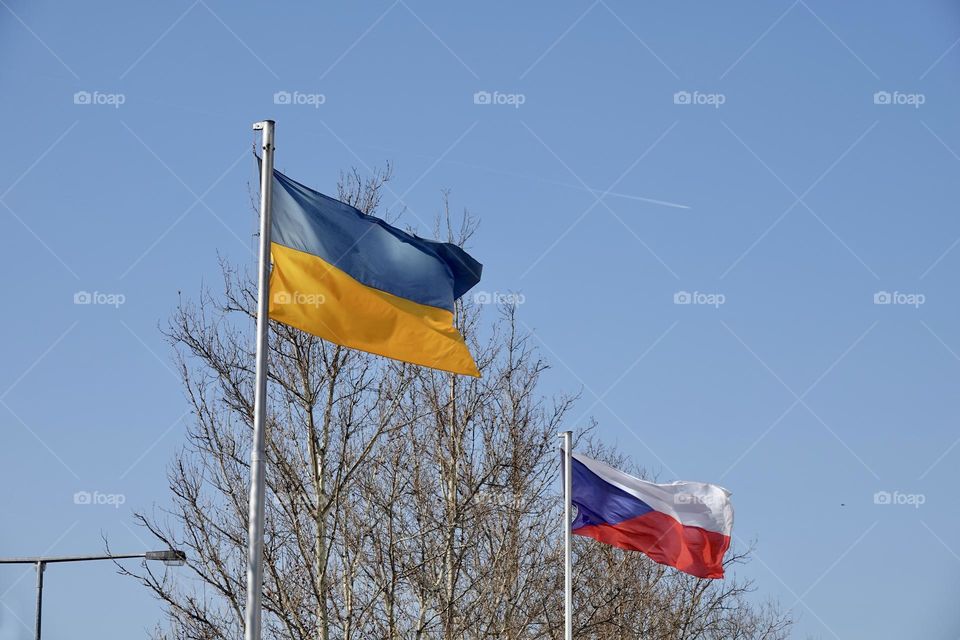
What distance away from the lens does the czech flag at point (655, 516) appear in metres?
23.6

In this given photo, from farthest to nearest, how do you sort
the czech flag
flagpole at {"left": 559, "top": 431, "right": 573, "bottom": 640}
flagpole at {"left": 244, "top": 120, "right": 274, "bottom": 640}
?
the czech flag → flagpole at {"left": 559, "top": 431, "right": 573, "bottom": 640} → flagpole at {"left": 244, "top": 120, "right": 274, "bottom": 640}

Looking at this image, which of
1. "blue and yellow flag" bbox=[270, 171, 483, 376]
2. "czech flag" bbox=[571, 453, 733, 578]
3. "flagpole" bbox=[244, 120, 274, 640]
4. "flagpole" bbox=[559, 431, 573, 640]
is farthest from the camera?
"czech flag" bbox=[571, 453, 733, 578]

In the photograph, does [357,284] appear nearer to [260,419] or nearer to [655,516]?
[260,419]

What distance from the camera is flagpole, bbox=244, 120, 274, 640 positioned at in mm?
11422

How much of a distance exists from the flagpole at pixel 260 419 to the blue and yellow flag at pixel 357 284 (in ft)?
1.16

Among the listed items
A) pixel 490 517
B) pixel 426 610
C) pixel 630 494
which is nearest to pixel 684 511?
pixel 630 494

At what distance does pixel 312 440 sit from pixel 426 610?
348 centimetres

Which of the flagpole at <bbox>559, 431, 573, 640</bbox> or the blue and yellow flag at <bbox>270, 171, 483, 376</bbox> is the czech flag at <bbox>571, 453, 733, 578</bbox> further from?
Answer: the blue and yellow flag at <bbox>270, 171, 483, 376</bbox>

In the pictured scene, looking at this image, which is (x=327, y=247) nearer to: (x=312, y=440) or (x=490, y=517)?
(x=312, y=440)

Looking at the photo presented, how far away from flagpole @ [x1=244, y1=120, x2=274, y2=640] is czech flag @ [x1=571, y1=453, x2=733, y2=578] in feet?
41.0

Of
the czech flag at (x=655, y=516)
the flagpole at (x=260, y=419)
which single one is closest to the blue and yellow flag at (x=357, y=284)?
the flagpole at (x=260, y=419)

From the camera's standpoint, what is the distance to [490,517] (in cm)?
2450

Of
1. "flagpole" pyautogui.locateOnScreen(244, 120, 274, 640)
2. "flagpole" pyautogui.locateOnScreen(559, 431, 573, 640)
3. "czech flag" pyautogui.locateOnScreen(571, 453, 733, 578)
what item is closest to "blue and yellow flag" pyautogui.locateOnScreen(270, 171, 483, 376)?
"flagpole" pyautogui.locateOnScreen(244, 120, 274, 640)

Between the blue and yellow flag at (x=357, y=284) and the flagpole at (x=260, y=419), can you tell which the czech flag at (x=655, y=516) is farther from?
the flagpole at (x=260, y=419)
